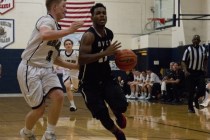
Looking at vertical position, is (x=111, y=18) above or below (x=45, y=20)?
above

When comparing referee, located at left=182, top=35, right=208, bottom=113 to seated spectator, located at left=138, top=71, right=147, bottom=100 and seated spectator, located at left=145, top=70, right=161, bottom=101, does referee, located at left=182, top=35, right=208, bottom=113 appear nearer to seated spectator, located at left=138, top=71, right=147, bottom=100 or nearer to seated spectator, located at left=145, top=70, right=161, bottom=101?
seated spectator, located at left=145, top=70, right=161, bottom=101

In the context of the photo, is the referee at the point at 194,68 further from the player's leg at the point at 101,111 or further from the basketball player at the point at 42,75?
the basketball player at the point at 42,75

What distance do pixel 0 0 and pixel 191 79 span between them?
14.4m

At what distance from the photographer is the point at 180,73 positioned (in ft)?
51.1

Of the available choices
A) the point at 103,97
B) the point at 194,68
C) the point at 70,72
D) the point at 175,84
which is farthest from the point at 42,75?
the point at 175,84

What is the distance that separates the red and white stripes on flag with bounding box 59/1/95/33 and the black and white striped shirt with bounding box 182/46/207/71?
11704mm

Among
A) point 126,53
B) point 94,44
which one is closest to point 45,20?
point 94,44

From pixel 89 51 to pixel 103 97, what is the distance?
607 millimetres

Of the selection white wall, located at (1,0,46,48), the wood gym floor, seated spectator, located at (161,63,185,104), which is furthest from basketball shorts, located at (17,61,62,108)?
white wall, located at (1,0,46,48)

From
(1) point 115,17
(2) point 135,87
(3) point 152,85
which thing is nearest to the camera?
(3) point 152,85

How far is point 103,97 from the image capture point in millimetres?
5371

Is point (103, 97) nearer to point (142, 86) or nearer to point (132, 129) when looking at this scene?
point (132, 129)

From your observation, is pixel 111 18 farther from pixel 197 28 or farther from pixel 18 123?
pixel 18 123

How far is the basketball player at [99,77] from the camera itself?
17.1 feet
